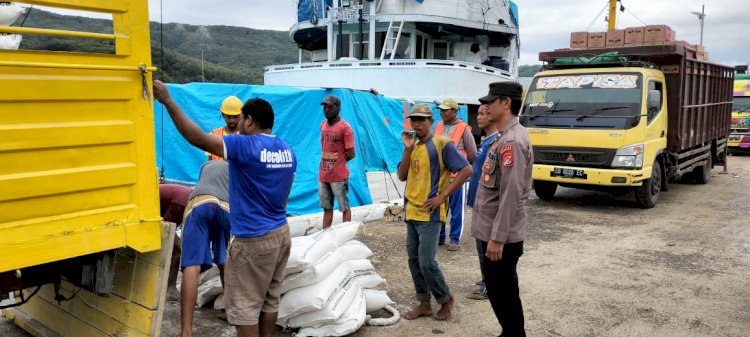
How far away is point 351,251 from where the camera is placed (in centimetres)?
464

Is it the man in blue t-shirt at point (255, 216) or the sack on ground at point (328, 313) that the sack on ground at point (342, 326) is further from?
the man in blue t-shirt at point (255, 216)

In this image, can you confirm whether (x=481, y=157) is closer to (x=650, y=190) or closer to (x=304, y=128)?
(x=304, y=128)

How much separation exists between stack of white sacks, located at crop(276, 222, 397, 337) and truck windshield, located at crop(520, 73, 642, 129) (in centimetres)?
614

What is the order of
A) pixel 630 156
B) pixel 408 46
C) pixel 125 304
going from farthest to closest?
1. pixel 408 46
2. pixel 630 156
3. pixel 125 304

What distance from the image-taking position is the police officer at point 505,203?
3369 millimetres

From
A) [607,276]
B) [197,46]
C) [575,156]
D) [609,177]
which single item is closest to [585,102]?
A: [575,156]

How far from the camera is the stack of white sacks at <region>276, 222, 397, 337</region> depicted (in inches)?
159

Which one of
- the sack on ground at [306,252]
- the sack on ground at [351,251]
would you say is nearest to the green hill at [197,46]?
the sack on ground at [306,252]

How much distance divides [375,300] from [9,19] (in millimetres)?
3119

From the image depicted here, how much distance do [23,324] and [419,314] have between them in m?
2.92

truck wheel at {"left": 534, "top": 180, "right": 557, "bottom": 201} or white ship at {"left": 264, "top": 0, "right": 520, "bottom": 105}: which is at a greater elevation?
white ship at {"left": 264, "top": 0, "right": 520, "bottom": 105}

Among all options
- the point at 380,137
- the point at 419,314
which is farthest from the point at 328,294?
the point at 380,137

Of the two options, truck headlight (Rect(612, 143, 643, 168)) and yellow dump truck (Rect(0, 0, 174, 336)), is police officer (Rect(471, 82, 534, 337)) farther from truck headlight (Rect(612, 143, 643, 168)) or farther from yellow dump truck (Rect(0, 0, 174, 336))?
truck headlight (Rect(612, 143, 643, 168))

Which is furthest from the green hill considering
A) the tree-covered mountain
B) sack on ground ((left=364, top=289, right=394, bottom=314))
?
sack on ground ((left=364, top=289, right=394, bottom=314))
